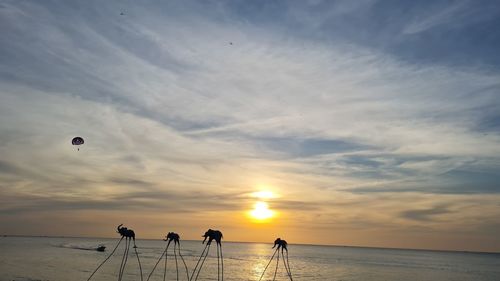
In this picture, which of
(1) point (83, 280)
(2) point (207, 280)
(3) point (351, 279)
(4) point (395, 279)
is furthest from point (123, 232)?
(4) point (395, 279)

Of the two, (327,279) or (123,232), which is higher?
(123,232)

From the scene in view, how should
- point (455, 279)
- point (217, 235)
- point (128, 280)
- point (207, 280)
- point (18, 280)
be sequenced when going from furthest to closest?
1. point (455, 279)
2. point (207, 280)
3. point (128, 280)
4. point (18, 280)
5. point (217, 235)

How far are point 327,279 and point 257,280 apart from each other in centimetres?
1703

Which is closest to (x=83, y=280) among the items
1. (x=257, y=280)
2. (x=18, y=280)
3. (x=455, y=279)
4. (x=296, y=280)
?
(x=18, y=280)

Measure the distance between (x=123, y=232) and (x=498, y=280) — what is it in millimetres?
121329

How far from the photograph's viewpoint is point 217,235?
26.8 meters

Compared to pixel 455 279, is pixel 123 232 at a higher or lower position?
higher

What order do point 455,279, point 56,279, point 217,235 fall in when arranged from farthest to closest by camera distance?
point 455,279, point 56,279, point 217,235

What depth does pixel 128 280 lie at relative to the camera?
69.1 metres

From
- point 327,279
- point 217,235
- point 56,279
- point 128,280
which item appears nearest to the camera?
point 217,235

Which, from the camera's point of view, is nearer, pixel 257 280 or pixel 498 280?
pixel 257 280

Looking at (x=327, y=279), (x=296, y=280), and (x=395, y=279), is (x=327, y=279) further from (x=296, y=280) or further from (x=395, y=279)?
(x=395, y=279)

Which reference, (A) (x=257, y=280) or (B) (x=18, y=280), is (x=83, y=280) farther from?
(A) (x=257, y=280)

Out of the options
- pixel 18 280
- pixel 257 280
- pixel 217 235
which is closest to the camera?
pixel 217 235
